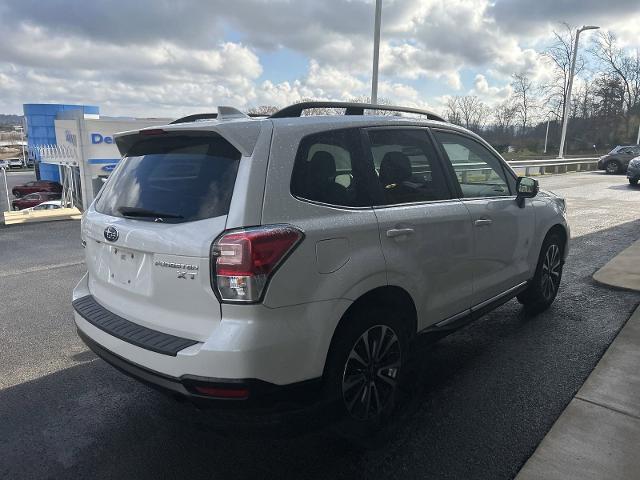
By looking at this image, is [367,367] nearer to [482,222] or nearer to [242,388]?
[242,388]

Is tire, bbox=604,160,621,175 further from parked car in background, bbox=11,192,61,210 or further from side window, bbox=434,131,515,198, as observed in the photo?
parked car in background, bbox=11,192,61,210

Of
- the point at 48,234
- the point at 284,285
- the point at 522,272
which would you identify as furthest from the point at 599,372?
the point at 48,234

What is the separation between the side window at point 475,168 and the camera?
3.69 m

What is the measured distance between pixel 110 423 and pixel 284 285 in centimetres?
168

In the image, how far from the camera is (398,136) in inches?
128

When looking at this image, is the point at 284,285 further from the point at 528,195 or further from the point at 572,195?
the point at 572,195

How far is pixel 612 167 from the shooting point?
92.9 ft

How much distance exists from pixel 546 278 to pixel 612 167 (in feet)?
91.6

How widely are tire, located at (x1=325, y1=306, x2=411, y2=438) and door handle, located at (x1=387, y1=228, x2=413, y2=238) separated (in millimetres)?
419

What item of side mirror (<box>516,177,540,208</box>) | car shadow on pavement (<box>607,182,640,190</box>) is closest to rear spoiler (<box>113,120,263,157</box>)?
side mirror (<box>516,177,540,208</box>)

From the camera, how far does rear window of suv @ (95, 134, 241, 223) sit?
245 cm

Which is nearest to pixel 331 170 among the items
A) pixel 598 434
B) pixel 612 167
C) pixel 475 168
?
pixel 475 168

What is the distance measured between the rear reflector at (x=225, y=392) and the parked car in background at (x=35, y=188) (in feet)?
110

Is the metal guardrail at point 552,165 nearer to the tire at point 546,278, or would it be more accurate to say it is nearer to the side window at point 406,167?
the tire at point 546,278
